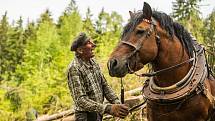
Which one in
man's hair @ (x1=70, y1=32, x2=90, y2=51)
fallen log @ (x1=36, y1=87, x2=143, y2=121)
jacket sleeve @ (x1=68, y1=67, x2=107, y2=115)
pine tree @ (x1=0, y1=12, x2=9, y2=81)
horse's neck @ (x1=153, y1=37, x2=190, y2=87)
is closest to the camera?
horse's neck @ (x1=153, y1=37, x2=190, y2=87)

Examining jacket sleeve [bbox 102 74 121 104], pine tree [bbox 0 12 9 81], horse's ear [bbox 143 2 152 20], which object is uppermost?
pine tree [bbox 0 12 9 81]

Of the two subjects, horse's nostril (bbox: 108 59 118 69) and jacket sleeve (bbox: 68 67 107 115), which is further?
jacket sleeve (bbox: 68 67 107 115)

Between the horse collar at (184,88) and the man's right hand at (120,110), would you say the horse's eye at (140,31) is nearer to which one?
the horse collar at (184,88)

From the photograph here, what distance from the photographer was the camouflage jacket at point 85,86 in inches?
159

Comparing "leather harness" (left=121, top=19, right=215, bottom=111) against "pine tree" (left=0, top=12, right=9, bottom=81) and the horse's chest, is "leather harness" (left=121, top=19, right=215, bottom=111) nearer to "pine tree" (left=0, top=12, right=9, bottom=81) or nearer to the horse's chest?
the horse's chest

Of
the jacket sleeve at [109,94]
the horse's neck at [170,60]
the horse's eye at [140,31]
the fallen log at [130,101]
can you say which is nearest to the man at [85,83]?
the jacket sleeve at [109,94]

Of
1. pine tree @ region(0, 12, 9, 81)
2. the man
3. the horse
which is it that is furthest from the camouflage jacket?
pine tree @ region(0, 12, 9, 81)

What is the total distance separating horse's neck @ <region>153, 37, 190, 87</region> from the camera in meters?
3.88

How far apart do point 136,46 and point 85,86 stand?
30.5 inches

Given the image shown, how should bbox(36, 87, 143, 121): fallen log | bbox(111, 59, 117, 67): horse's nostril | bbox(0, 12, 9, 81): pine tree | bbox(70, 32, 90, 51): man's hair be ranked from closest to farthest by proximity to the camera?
1. bbox(111, 59, 117, 67): horse's nostril
2. bbox(70, 32, 90, 51): man's hair
3. bbox(36, 87, 143, 121): fallen log
4. bbox(0, 12, 9, 81): pine tree

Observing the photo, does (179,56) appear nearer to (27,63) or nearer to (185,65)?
(185,65)

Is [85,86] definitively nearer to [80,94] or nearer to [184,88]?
[80,94]

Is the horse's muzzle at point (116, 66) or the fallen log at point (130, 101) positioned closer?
the horse's muzzle at point (116, 66)

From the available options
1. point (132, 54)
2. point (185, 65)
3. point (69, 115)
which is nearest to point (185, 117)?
point (185, 65)
